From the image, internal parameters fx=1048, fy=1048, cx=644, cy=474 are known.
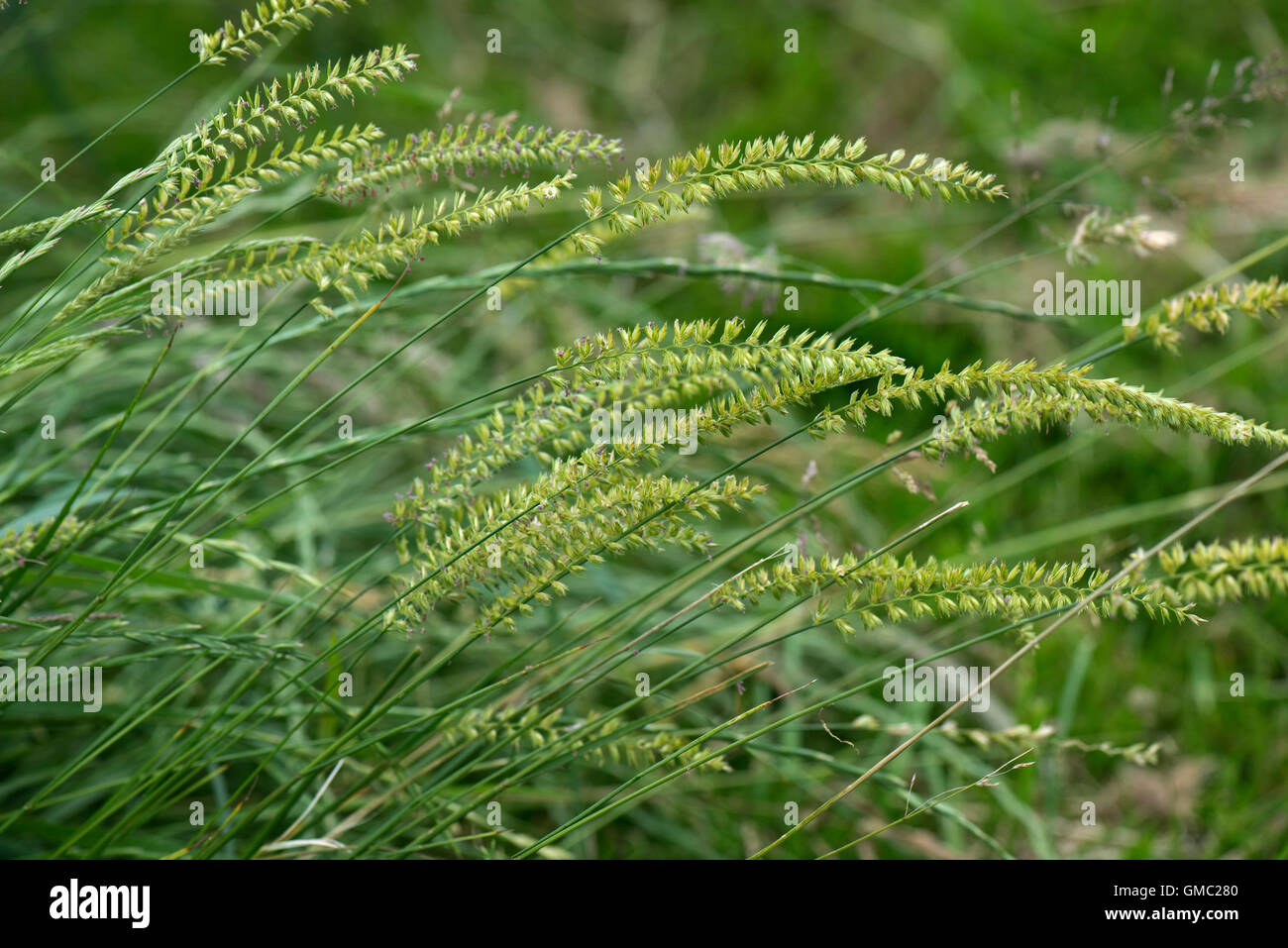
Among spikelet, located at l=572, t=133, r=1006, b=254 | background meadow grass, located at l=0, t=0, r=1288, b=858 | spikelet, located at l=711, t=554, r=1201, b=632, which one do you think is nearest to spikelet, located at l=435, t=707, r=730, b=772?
background meadow grass, located at l=0, t=0, r=1288, b=858

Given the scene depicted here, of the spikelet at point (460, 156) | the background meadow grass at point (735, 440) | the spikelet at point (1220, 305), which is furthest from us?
the background meadow grass at point (735, 440)

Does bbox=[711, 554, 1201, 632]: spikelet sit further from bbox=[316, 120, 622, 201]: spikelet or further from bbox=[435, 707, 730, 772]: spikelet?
bbox=[316, 120, 622, 201]: spikelet

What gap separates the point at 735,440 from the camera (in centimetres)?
240

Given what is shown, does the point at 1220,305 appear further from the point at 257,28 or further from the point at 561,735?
the point at 257,28

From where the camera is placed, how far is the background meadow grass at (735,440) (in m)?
1.52

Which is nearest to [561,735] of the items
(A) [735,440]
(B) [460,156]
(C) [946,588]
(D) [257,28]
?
(C) [946,588]

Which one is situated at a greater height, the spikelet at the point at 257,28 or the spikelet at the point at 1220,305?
the spikelet at the point at 257,28

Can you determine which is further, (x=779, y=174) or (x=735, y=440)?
(x=735, y=440)

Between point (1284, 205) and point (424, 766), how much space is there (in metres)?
2.55

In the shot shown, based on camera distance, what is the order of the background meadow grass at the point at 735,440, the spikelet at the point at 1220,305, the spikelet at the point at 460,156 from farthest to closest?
1. the background meadow grass at the point at 735,440
2. the spikelet at the point at 460,156
3. the spikelet at the point at 1220,305

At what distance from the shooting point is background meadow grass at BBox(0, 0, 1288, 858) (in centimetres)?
152

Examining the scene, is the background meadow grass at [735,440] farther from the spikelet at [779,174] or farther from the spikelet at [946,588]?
the spikelet at [779,174]

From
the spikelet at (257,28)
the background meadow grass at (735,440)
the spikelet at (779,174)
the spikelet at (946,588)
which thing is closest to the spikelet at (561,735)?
the background meadow grass at (735,440)
